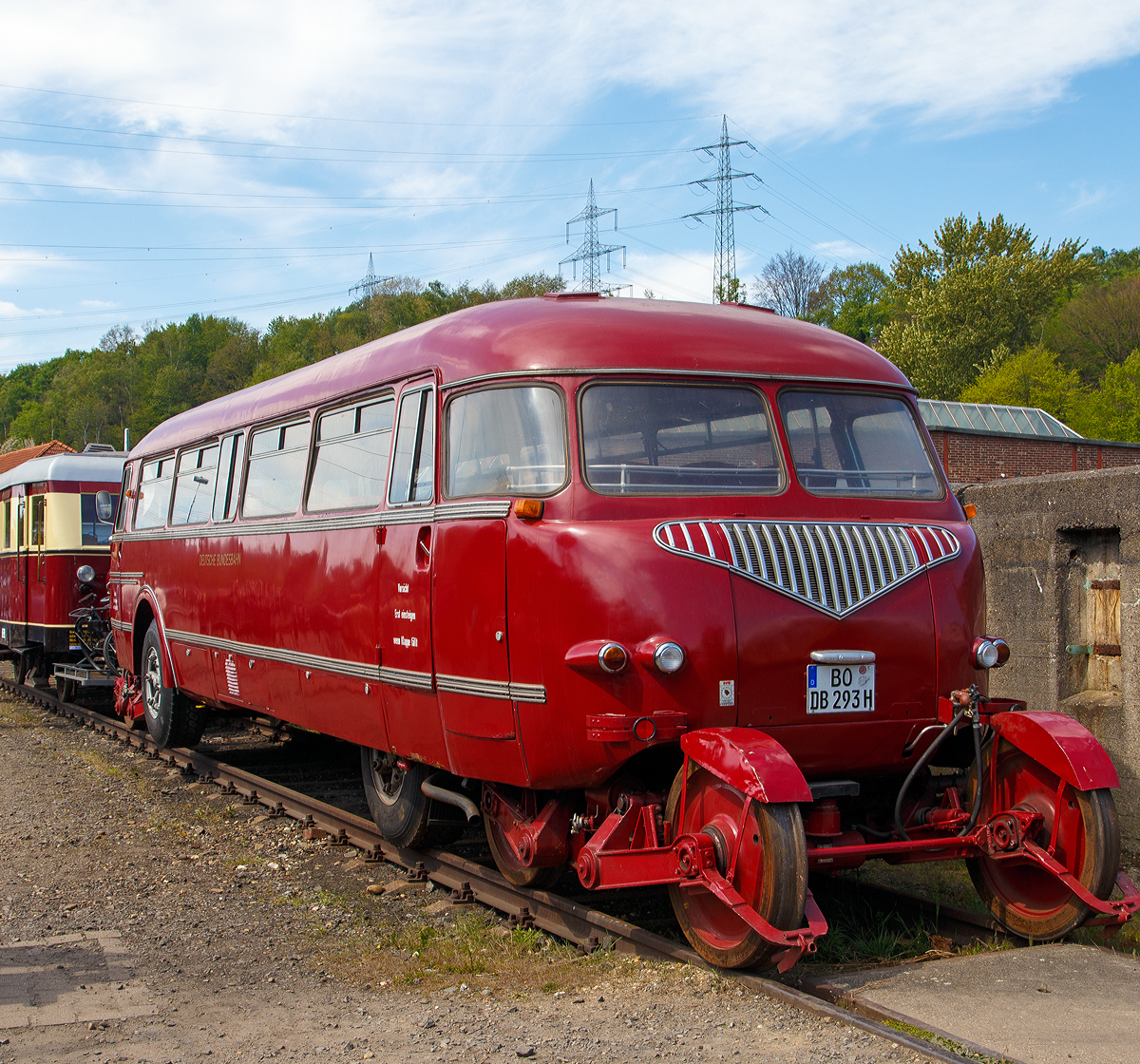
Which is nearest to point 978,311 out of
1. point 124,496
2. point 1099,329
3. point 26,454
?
point 1099,329

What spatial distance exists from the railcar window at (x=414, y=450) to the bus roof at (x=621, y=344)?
18 centimetres

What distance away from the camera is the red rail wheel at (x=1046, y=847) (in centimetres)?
504

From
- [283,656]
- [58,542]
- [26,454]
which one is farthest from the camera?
[26,454]

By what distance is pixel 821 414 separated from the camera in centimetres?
602

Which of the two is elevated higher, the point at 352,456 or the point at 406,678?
the point at 352,456

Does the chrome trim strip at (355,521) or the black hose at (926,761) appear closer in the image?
the black hose at (926,761)

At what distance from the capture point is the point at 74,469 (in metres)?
15.2

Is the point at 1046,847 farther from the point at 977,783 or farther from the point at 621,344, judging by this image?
the point at 621,344

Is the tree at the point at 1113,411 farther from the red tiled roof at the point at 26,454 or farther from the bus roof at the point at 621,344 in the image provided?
the bus roof at the point at 621,344

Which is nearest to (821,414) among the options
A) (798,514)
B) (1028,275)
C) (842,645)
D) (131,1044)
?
(798,514)

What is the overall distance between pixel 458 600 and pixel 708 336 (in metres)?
1.76

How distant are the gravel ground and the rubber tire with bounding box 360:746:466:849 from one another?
266 millimetres

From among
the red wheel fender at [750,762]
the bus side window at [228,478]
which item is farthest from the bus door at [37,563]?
the red wheel fender at [750,762]

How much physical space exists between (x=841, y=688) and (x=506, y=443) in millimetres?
1902
